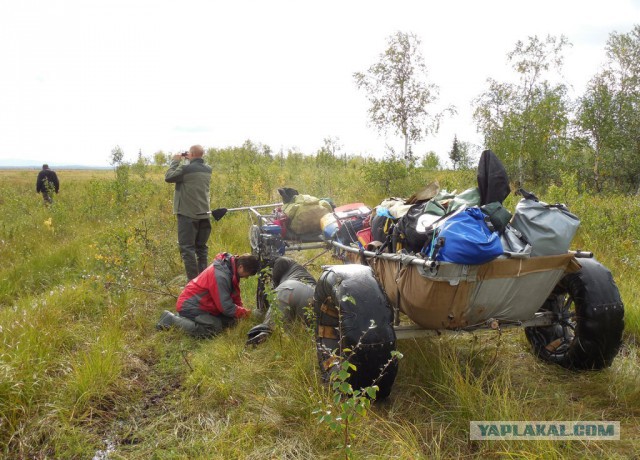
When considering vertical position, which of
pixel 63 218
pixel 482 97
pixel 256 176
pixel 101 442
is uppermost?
pixel 482 97

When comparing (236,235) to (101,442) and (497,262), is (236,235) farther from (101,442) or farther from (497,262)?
(497,262)

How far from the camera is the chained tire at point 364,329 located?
2.64 m

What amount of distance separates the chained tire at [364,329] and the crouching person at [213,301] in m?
2.12

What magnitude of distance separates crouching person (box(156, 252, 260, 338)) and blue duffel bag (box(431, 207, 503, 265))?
285 centimetres

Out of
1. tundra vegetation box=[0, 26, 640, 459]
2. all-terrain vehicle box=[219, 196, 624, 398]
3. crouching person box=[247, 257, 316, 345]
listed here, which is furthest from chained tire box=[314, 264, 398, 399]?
crouching person box=[247, 257, 316, 345]

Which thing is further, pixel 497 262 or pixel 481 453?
→ pixel 497 262

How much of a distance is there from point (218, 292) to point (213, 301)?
17cm

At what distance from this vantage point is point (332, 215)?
501 centimetres

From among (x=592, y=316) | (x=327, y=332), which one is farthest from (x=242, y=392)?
(x=592, y=316)

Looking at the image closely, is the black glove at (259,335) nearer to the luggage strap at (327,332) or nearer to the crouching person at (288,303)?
the crouching person at (288,303)

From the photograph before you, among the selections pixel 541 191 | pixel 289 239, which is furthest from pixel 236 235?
pixel 541 191

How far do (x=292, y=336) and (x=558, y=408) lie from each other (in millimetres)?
2114

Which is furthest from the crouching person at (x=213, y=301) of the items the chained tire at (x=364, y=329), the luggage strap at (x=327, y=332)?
the chained tire at (x=364, y=329)

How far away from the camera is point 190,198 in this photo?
6.36 m
